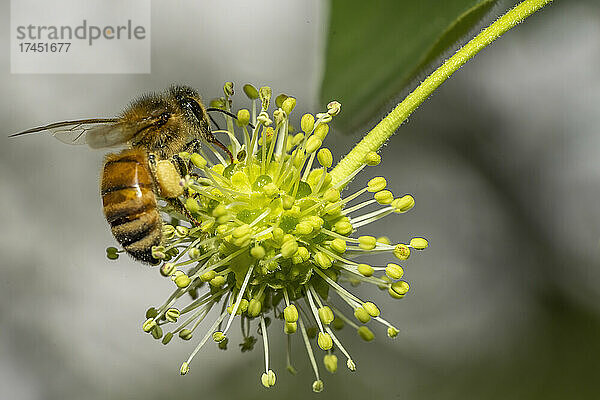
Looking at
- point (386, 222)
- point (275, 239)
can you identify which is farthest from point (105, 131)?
point (386, 222)

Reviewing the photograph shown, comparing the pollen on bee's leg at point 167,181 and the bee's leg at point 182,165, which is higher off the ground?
the bee's leg at point 182,165

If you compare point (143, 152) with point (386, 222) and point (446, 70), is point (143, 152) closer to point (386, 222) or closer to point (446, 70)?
point (446, 70)

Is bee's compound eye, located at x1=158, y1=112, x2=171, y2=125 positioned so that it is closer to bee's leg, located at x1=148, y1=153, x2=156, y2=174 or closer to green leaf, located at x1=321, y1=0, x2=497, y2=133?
bee's leg, located at x1=148, y1=153, x2=156, y2=174

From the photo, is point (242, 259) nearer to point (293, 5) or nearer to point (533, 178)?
point (533, 178)

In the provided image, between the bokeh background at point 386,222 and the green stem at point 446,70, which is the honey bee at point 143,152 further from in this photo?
the bokeh background at point 386,222

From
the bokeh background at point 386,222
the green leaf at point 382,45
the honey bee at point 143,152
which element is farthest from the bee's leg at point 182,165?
the bokeh background at point 386,222

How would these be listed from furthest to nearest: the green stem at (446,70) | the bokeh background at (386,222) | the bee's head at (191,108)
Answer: the bokeh background at (386,222) < the bee's head at (191,108) < the green stem at (446,70)

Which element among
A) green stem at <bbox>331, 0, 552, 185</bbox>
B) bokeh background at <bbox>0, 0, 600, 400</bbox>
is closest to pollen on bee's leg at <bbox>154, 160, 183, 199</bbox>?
green stem at <bbox>331, 0, 552, 185</bbox>

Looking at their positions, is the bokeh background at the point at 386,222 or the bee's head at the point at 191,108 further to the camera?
the bokeh background at the point at 386,222
